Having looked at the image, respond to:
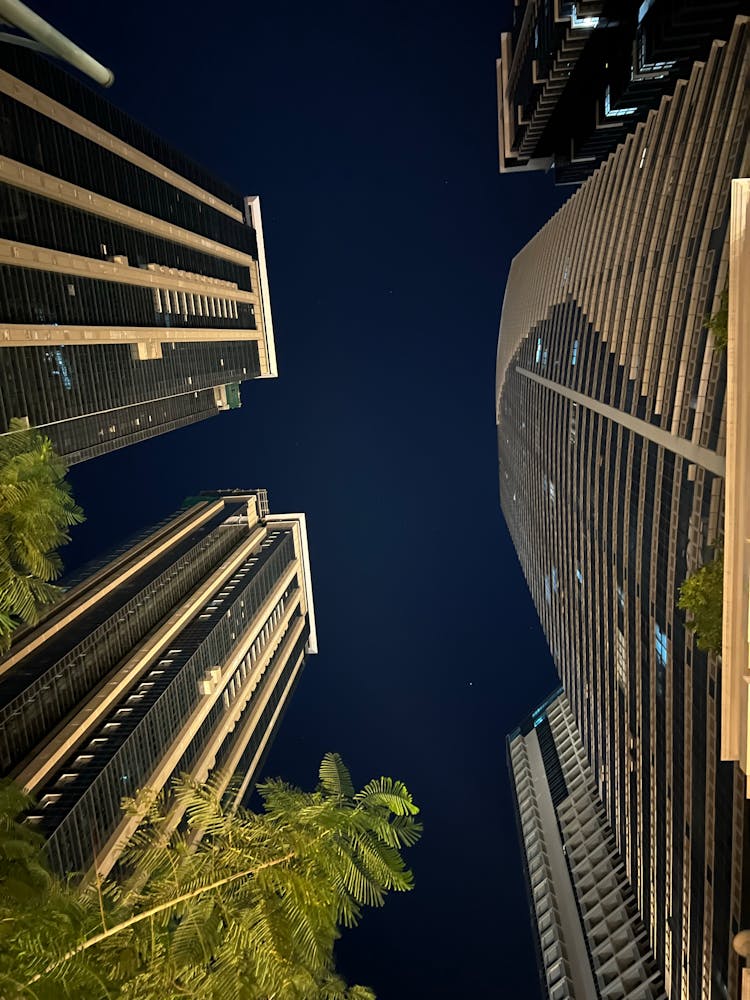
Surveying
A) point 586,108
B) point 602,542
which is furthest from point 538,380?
point 586,108

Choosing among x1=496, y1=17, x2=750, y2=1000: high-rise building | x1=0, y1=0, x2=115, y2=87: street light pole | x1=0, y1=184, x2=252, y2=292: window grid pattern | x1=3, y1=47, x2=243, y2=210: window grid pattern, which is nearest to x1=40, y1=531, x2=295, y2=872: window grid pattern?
x1=496, y1=17, x2=750, y2=1000: high-rise building

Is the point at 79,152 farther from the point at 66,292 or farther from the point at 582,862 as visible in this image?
the point at 582,862

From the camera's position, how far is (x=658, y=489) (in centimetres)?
6284

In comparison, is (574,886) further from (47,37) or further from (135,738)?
(47,37)

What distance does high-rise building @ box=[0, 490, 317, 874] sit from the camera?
81500mm

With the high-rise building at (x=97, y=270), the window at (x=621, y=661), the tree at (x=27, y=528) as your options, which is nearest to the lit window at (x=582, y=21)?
the high-rise building at (x=97, y=270)

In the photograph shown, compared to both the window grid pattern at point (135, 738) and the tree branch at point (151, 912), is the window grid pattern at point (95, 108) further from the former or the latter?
the tree branch at point (151, 912)

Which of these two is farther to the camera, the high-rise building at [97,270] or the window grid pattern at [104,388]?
the window grid pattern at [104,388]

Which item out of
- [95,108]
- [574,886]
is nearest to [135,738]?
[574,886]

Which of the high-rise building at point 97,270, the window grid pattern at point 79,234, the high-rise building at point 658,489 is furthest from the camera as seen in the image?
the high-rise building at point 97,270

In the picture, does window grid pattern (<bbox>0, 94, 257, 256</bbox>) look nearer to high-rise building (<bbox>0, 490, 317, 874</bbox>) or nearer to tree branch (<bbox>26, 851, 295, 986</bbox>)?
high-rise building (<bbox>0, 490, 317, 874</bbox>)

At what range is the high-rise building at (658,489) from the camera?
5247cm

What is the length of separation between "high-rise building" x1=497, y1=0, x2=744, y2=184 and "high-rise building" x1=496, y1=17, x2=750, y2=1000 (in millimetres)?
19039

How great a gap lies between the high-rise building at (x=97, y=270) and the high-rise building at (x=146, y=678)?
2671 cm
